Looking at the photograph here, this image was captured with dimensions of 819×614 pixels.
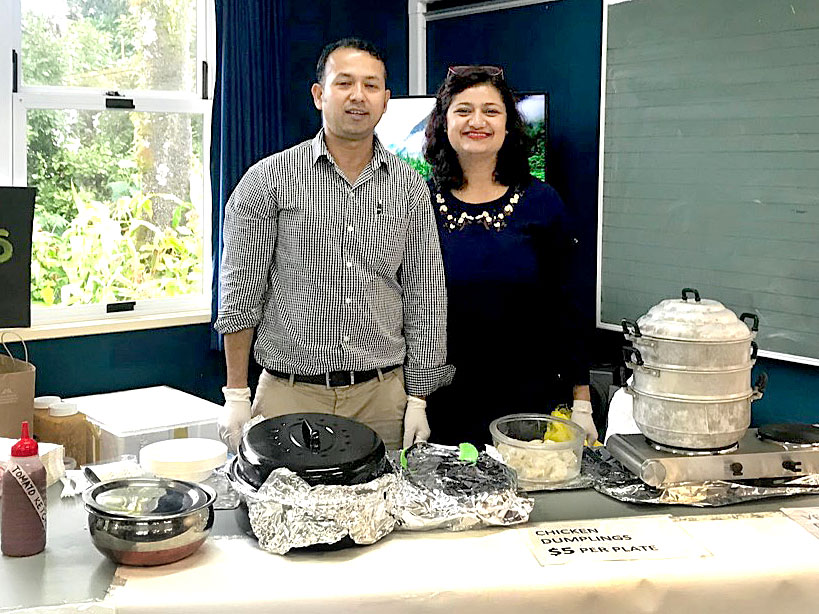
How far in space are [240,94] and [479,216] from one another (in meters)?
1.87

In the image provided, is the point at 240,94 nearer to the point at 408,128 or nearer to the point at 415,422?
the point at 408,128

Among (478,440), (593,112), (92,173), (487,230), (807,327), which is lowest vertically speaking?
(478,440)

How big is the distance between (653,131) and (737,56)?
0.43 meters

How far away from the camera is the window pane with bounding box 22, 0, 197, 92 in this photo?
3.68 metres

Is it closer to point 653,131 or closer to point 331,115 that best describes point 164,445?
point 331,115

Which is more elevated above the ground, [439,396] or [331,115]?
[331,115]

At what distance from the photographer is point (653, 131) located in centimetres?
354

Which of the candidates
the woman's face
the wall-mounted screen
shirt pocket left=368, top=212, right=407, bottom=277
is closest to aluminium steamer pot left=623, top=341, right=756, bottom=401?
shirt pocket left=368, top=212, right=407, bottom=277

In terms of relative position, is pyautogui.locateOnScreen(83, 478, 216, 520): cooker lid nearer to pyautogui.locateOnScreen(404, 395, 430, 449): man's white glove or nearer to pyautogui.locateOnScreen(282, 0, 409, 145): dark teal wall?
pyautogui.locateOnScreen(404, 395, 430, 449): man's white glove

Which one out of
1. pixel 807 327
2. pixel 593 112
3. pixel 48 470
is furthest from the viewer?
pixel 593 112

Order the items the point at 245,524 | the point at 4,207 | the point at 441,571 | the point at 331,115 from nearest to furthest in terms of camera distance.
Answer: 1. the point at 441,571
2. the point at 245,524
3. the point at 331,115
4. the point at 4,207

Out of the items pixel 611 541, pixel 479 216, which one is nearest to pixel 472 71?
pixel 479 216

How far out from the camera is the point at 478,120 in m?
2.50

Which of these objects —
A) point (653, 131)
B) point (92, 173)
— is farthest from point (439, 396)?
point (92, 173)
